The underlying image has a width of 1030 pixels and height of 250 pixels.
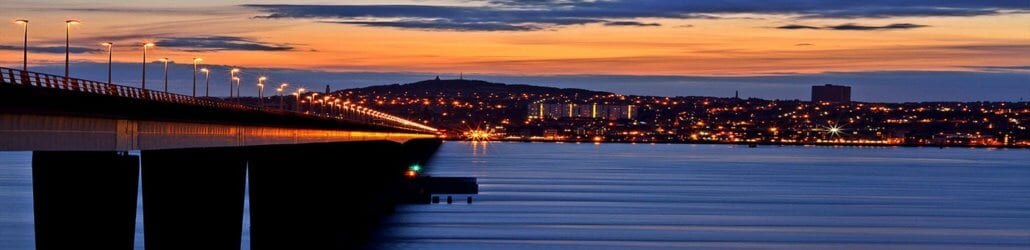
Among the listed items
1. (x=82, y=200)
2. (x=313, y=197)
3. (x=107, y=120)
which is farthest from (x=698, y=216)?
(x=82, y=200)

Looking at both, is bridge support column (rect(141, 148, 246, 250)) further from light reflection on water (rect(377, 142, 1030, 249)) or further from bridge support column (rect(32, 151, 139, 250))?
light reflection on water (rect(377, 142, 1030, 249))

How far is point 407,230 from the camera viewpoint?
71.5 m

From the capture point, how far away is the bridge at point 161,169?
2870 centimetres

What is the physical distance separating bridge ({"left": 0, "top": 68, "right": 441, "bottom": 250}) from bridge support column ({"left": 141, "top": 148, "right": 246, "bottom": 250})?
35mm

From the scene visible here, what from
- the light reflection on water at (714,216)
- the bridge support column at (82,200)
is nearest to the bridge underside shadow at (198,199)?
the bridge support column at (82,200)

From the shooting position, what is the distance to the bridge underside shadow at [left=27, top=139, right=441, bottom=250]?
29016 millimetres

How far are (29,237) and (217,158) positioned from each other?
2609 centimetres

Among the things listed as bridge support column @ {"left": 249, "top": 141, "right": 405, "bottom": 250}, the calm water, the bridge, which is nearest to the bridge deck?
the bridge

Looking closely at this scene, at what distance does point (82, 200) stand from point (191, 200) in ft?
32.6

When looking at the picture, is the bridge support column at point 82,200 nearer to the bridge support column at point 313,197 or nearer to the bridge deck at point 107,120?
the bridge deck at point 107,120

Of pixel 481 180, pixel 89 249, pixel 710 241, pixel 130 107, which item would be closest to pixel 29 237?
pixel 710 241

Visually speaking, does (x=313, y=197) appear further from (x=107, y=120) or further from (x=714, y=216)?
(x=107, y=120)

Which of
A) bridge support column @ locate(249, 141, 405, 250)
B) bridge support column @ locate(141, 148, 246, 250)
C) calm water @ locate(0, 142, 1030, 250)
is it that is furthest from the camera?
calm water @ locate(0, 142, 1030, 250)

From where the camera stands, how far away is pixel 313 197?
63.8m
